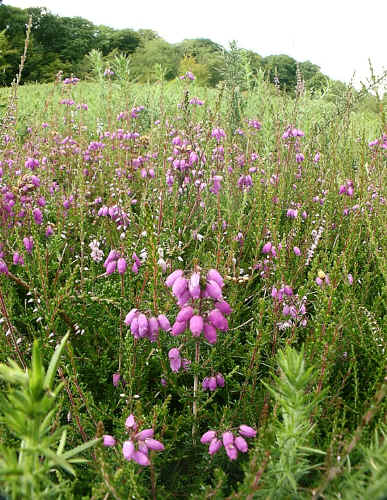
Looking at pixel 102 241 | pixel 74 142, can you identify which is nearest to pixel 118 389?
pixel 102 241

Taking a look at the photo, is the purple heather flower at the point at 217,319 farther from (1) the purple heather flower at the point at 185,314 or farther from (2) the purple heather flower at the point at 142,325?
(2) the purple heather flower at the point at 142,325

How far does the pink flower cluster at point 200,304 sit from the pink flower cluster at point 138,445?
325 millimetres

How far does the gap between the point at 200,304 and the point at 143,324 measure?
0.26 metres

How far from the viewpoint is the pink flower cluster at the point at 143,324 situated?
1.48m

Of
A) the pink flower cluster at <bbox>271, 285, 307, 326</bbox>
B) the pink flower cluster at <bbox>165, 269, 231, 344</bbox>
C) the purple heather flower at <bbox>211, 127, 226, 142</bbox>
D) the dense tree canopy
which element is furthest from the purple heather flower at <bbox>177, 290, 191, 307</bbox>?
the dense tree canopy

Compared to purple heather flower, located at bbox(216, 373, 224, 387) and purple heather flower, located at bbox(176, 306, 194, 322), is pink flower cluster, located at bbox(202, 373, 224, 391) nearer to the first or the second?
purple heather flower, located at bbox(216, 373, 224, 387)

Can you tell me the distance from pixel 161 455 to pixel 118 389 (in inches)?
18.0

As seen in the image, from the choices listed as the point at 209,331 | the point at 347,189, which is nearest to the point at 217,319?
the point at 209,331

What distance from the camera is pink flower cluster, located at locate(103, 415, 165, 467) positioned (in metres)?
1.20

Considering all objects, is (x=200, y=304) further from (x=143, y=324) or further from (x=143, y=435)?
(x=143, y=435)

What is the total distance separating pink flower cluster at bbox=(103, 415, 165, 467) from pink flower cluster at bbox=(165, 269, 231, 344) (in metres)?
0.32

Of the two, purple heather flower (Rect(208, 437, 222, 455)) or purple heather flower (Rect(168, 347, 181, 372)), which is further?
purple heather flower (Rect(168, 347, 181, 372))

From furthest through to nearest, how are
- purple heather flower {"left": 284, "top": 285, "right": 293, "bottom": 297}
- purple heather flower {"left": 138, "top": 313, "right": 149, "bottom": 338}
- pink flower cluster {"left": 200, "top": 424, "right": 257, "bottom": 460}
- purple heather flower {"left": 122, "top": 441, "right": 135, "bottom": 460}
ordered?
purple heather flower {"left": 284, "top": 285, "right": 293, "bottom": 297} < purple heather flower {"left": 138, "top": 313, "right": 149, "bottom": 338} < pink flower cluster {"left": 200, "top": 424, "right": 257, "bottom": 460} < purple heather flower {"left": 122, "top": 441, "right": 135, "bottom": 460}

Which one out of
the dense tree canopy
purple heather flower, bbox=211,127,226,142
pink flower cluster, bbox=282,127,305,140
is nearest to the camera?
purple heather flower, bbox=211,127,226,142
